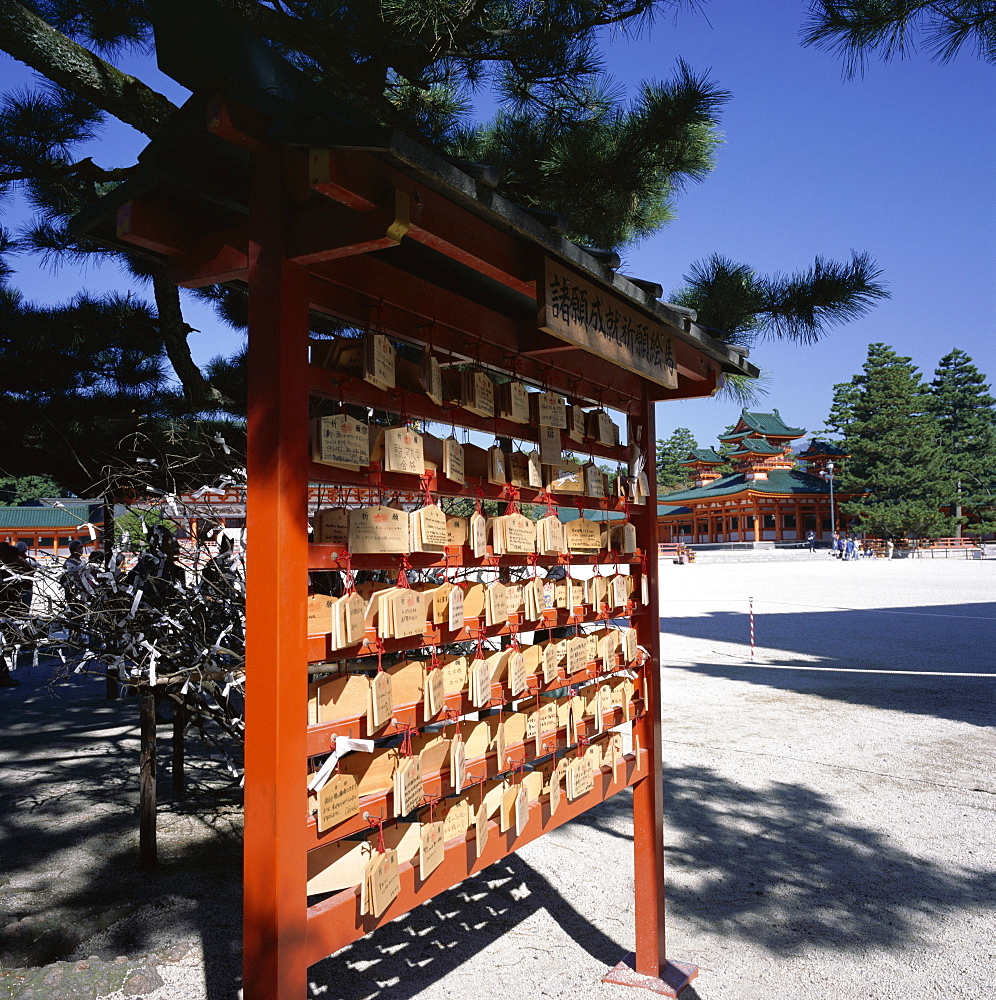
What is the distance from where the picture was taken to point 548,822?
2.34m

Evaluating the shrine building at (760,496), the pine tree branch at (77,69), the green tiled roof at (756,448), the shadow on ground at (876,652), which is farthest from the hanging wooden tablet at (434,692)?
the green tiled roof at (756,448)

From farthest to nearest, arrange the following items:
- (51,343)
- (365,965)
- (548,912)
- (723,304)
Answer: (51,343), (723,304), (548,912), (365,965)

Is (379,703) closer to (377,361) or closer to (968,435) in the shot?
(377,361)

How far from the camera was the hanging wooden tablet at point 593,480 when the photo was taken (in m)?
2.55

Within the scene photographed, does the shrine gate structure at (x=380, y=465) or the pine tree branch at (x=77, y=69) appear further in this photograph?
the pine tree branch at (x=77, y=69)

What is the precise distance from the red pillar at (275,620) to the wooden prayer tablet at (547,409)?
93 cm

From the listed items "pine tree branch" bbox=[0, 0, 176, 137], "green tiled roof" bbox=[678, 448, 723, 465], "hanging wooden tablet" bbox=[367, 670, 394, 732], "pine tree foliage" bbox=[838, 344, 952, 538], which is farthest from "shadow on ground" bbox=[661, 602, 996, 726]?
"green tiled roof" bbox=[678, 448, 723, 465]

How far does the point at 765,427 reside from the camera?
185ft

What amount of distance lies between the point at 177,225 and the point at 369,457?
661 millimetres

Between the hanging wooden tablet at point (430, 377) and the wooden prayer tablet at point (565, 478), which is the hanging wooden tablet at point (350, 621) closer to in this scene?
the hanging wooden tablet at point (430, 377)

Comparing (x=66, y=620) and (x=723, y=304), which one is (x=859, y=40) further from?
(x=66, y=620)

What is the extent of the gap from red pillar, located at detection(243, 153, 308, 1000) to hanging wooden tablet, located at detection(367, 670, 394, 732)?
7.6 inches

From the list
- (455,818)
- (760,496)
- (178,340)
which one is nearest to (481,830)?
(455,818)

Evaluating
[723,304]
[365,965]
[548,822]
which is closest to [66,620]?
[365,965]
